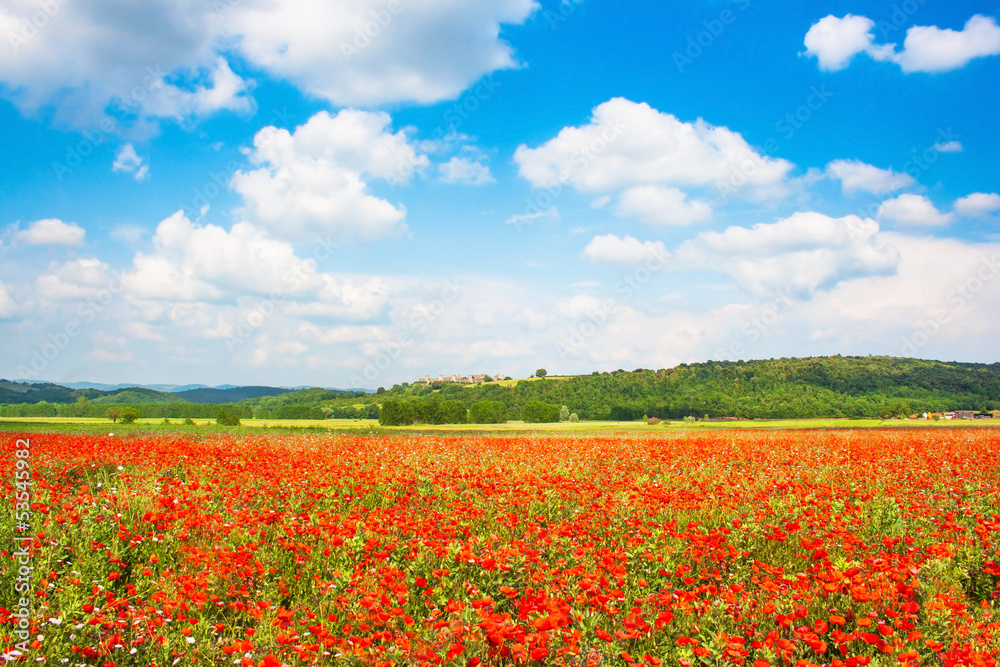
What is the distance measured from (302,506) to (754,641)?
21.4 ft

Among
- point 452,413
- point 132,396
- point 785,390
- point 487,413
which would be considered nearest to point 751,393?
point 785,390

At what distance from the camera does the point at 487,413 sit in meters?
99.9

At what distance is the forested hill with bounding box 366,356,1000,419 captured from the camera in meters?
92.8

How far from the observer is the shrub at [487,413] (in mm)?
98625

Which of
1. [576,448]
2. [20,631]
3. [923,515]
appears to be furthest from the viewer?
[576,448]

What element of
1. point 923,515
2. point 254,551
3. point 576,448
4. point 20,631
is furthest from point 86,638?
point 576,448

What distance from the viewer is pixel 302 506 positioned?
8266mm

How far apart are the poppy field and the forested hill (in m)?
87.3

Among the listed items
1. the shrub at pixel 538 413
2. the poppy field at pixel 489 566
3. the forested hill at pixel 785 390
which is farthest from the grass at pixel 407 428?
the shrub at pixel 538 413

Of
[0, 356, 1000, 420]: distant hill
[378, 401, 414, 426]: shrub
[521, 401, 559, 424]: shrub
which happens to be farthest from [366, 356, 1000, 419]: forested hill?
[378, 401, 414, 426]: shrub

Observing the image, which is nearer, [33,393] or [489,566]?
[489,566]

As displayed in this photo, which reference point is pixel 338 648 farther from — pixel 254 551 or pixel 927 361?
pixel 927 361

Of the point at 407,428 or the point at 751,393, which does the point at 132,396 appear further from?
the point at 751,393

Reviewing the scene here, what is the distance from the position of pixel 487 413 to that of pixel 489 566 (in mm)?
95794
